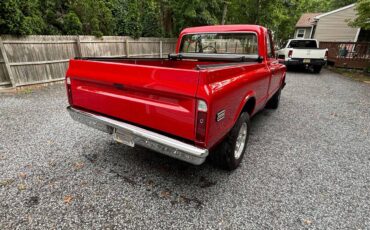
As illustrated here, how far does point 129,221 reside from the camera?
2010 mm

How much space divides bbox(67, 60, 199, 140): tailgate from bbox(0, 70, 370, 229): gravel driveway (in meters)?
0.87

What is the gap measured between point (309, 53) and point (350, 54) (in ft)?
15.3

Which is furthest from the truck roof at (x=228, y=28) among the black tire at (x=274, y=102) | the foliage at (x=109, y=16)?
the foliage at (x=109, y=16)

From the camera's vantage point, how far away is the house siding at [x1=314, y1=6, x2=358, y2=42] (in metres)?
18.0

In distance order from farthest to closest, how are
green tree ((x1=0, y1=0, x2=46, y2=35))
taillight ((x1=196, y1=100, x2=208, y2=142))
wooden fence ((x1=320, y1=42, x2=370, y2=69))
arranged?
wooden fence ((x1=320, y1=42, x2=370, y2=69)), green tree ((x1=0, y1=0, x2=46, y2=35)), taillight ((x1=196, y1=100, x2=208, y2=142))

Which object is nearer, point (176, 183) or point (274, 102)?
point (176, 183)

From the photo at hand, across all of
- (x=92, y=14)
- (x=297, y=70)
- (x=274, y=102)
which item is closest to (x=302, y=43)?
(x=297, y=70)

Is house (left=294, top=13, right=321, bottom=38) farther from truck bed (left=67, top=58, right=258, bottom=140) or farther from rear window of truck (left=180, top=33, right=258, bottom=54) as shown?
truck bed (left=67, top=58, right=258, bottom=140)

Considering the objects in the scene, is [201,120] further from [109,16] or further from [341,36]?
[341,36]

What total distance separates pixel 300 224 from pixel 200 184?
1.13 meters

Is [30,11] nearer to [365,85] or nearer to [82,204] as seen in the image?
[82,204]

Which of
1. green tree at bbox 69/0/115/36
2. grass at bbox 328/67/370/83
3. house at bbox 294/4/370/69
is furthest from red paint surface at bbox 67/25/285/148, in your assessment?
house at bbox 294/4/370/69

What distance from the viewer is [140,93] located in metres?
2.15

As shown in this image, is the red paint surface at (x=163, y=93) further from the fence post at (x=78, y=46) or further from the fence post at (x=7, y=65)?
the fence post at (x=78, y=46)
